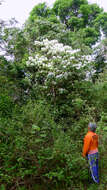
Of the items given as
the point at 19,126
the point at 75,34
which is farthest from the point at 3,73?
the point at 75,34

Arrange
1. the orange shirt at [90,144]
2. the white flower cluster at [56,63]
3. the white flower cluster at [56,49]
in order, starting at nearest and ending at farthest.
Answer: the orange shirt at [90,144], the white flower cluster at [56,63], the white flower cluster at [56,49]

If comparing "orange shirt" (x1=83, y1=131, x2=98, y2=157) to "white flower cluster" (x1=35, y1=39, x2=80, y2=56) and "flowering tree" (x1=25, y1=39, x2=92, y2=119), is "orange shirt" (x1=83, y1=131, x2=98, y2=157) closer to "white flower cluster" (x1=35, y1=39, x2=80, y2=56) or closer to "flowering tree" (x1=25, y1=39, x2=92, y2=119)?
"flowering tree" (x1=25, y1=39, x2=92, y2=119)

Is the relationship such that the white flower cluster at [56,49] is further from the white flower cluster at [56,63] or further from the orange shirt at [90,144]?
the orange shirt at [90,144]

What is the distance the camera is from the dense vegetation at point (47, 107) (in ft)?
10.7

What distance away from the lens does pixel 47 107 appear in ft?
17.4

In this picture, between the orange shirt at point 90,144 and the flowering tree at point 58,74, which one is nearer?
the orange shirt at point 90,144

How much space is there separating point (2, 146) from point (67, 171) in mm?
1451

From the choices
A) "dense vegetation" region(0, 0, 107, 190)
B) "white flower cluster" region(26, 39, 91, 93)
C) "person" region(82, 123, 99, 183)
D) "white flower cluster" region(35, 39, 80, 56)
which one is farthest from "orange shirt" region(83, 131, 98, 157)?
"white flower cluster" region(35, 39, 80, 56)

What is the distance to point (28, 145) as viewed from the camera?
3379mm

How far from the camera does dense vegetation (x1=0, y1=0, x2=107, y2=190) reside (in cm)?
325

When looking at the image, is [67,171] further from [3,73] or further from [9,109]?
[3,73]

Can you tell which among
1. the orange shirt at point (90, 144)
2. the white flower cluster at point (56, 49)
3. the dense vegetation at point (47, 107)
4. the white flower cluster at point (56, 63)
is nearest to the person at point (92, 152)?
the orange shirt at point (90, 144)

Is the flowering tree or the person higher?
the flowering tree

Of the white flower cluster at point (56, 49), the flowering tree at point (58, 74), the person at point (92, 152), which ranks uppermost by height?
the white flower cluster at point (56, 49)
